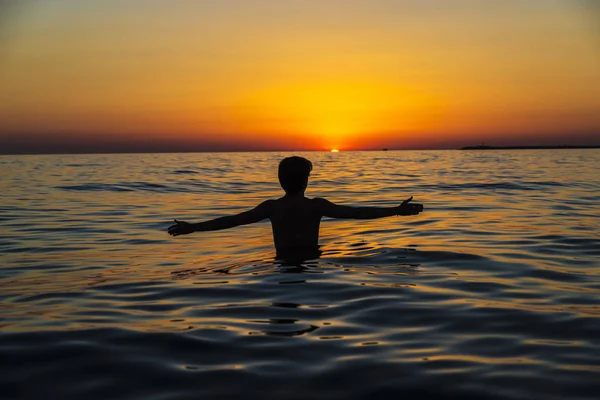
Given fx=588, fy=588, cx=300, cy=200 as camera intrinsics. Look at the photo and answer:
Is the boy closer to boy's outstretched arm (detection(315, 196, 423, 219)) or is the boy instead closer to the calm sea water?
boy's outstretched arm (detection(315, 196, 423, 219))

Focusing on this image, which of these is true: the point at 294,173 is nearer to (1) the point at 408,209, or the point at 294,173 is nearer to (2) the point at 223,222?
(2) the point at 223,222

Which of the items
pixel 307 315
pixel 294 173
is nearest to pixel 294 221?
pixel 294 173

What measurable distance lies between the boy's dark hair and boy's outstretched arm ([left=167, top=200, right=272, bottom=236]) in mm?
379

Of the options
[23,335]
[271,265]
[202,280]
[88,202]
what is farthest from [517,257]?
[88,202]

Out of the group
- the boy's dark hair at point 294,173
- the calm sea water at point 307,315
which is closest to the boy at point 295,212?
the boy's dark hair at point 294,173

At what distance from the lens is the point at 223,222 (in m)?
7.71

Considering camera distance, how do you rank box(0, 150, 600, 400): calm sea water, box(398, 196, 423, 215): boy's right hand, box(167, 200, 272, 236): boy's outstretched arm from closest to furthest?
box(0, 150, 600, 400): calm sea water, box(398, 196, 423, 215): boy's right hand, box(167, 200, 272, 236): boy's outstretched arm

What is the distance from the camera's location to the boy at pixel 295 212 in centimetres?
753

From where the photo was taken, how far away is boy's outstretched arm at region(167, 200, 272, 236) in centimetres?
762

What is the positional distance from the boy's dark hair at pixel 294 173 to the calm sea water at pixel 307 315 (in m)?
1.07

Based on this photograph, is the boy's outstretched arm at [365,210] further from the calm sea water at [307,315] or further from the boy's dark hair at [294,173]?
the calm sea water at [307,315]

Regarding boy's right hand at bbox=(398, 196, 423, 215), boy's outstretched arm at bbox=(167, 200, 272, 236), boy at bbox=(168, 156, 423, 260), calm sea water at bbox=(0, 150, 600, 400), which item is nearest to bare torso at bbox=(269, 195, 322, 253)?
boy at bbox=(168, 156, 423, 260)

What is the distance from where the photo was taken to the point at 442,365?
405 centimetres

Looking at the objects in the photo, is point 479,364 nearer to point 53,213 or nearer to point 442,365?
point 442,365
